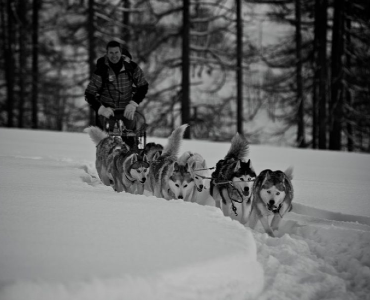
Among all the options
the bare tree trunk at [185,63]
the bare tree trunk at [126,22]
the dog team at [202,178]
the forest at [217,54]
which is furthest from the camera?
the bare tree trunk at [126,22]

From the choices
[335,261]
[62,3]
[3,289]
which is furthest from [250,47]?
[3,289]

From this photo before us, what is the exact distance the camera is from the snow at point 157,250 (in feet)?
6.33

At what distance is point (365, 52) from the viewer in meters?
13.6

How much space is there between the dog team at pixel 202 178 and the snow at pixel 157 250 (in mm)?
342

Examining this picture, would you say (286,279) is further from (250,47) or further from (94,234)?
(250,47)

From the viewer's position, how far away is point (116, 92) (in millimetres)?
5797

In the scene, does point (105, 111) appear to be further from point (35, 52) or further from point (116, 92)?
point (35, 52)

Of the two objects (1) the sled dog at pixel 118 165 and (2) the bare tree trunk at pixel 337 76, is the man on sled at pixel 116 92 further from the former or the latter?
(2) the bare tree trunk at pixel 337 76

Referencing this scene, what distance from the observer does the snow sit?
193 centimetres

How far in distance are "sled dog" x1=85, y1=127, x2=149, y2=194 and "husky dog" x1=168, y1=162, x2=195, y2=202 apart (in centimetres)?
41

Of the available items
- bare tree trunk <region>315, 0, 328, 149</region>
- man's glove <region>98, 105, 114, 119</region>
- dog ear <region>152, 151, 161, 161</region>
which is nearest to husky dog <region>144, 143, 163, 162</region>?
dog ear <region>152, 151, 161, 161</region>

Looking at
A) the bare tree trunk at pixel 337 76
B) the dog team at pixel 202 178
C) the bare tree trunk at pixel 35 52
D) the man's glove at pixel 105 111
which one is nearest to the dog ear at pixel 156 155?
the dog team at pixel 202 178

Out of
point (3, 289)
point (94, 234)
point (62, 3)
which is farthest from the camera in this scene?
point (62, 3)

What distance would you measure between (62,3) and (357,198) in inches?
657
